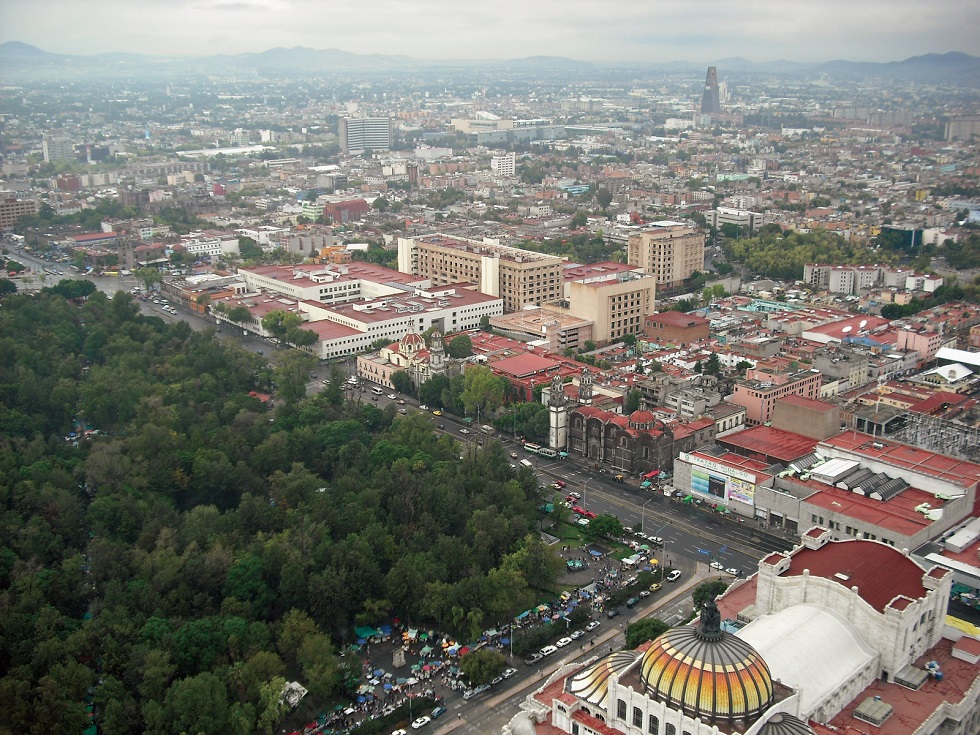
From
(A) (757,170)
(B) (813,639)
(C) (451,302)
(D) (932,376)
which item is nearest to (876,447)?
(D) (932,376)

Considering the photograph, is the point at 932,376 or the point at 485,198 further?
the point at 485,198

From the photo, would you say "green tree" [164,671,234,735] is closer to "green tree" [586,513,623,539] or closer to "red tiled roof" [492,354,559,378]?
"green tree" [586,513,623,539]

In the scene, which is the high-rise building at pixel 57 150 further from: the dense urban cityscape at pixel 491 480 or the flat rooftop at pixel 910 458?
the flat rooftop at pixel 910 458

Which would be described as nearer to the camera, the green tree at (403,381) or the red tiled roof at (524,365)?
the red tiled roof at (524,365)

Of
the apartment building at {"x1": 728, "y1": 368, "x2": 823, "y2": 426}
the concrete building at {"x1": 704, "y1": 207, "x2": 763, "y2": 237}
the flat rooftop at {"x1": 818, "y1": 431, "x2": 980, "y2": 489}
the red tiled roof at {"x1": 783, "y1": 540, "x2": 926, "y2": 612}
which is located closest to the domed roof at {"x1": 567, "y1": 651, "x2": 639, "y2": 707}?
the red tiled roof at {"x1": 783, "y1": 540, "x2": 926, "y2": 612}

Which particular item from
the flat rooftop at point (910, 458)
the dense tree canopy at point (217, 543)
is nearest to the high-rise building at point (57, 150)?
the dense tree canopy at point (217, 543)

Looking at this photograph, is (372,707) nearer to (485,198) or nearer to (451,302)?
(451,302)
